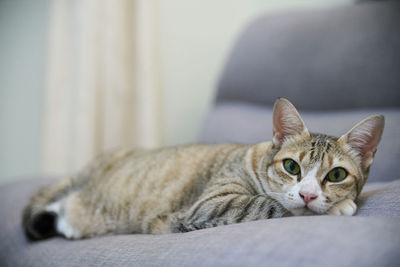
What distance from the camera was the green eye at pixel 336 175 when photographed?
0.94 m

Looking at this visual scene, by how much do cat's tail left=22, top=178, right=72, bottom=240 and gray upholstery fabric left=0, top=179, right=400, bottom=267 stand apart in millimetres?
189

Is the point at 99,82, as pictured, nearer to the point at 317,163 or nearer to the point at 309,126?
the point at 309,126

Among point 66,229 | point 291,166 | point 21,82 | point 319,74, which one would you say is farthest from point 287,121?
point 21,82

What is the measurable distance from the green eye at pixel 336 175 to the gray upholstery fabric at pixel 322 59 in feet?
2.13

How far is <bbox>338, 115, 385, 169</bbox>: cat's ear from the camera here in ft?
3.06

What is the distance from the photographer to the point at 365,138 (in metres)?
0.96

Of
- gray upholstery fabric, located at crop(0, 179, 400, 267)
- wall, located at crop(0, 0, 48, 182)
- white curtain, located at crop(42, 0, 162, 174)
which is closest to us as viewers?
gray upholstery fabric, located at crop(0, 179, 400, 267)

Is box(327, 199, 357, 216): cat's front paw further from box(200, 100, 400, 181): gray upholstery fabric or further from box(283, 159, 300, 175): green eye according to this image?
box(200, 100, 400, 181): gray upholstery fabric

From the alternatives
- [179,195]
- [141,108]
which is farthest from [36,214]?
[141,108]

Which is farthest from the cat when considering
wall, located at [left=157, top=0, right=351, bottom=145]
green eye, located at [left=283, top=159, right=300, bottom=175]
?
wall, located at [left=157, top=0, right=351, bottom=145]

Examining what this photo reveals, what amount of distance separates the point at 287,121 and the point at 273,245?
0.36 meters

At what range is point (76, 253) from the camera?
1160 millimetres

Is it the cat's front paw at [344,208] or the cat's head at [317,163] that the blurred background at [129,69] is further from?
the cat's front paw at [344,208]

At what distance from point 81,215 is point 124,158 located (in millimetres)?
293
